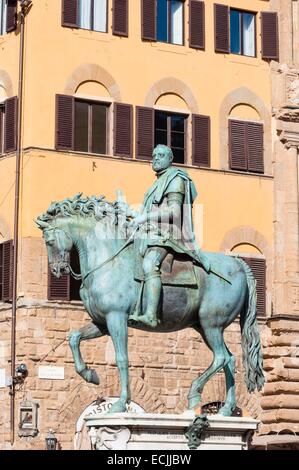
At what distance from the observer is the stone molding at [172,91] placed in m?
33.2

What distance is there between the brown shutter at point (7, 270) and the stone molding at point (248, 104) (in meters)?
5.93

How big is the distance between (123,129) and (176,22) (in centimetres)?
336

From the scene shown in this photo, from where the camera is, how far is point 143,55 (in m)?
33.3

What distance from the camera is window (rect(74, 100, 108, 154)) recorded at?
3209cm

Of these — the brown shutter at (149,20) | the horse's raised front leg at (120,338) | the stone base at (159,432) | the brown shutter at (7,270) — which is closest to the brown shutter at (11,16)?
the brown shutter at (149,20)

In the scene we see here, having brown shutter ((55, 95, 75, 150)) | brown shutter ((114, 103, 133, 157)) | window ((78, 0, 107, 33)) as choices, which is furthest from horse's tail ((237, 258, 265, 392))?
window ((78, 0, 107, 33))

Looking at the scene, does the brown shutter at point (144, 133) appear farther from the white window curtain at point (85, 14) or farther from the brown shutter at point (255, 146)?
the brown shutter at point (255, 146)

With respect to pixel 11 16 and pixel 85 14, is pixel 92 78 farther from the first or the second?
pixel 11 16

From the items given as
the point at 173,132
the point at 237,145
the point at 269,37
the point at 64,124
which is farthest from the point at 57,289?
the point at 269,37

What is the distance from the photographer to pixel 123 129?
32.4 metres

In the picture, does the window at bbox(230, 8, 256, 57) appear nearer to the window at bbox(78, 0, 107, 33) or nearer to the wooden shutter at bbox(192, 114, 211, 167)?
the wooden shutter at bbox(192, 114, 211, 167)

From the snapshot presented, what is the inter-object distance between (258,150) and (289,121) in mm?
1078
